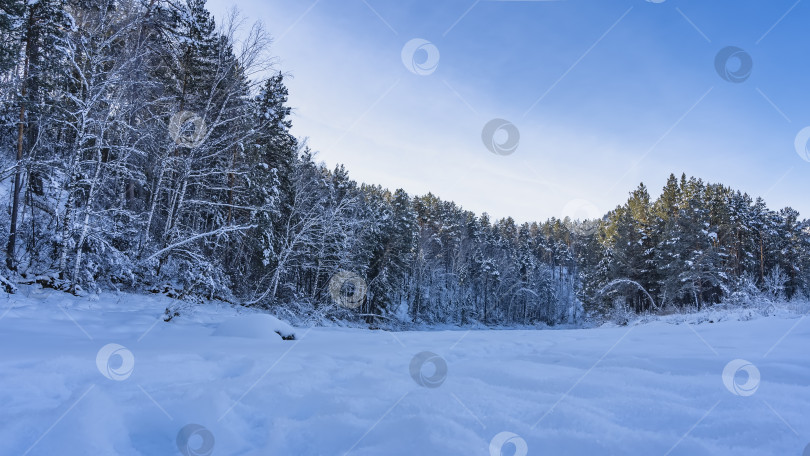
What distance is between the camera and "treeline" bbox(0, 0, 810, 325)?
10742 millimetres

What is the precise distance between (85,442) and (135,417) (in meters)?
0.36

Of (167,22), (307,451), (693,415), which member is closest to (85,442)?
(307,451)

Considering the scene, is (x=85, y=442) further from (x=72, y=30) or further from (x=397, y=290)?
(x=397, y=290)

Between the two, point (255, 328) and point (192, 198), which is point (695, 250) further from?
point (192, 198)

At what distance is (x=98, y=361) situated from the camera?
3111mm

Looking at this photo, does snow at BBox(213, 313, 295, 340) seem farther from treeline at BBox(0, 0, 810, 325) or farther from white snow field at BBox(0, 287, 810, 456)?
treeline at BBox(0, 0, 810, 325)

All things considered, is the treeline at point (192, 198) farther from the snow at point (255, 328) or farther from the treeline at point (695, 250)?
the snow at point (255, 328)

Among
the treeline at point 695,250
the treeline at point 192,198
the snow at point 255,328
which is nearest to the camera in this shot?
the snow at point 255,328

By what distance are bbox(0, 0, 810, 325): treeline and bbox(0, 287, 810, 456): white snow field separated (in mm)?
8632

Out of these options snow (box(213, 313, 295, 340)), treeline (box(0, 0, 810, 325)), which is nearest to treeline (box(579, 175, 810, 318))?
treeline (box(0, 0, 810, 325))

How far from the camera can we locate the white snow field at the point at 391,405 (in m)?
2.00

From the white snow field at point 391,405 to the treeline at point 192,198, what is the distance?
863 cm

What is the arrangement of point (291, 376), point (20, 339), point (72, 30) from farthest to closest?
1. point (72, 30)
2. point (20, 339)
3. point (291, 376)

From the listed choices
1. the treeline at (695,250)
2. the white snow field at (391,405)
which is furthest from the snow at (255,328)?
the treeline at (695,250)
